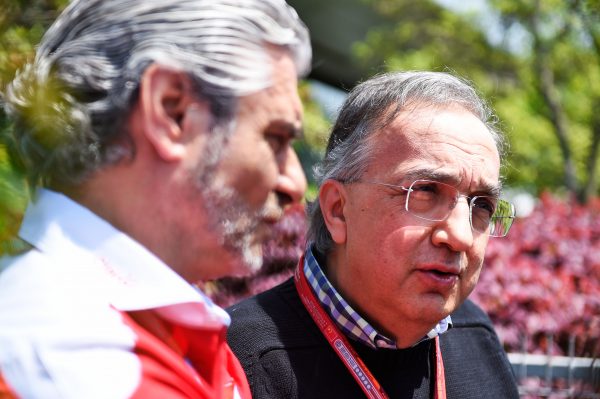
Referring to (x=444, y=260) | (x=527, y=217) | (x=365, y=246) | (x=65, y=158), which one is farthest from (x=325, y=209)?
(x=527, y=217)

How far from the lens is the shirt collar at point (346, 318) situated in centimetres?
240

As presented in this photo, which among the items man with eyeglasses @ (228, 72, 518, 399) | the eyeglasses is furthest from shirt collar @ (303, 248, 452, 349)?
the eyeglasses

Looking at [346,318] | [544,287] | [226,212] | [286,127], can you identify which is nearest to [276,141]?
[286,127]

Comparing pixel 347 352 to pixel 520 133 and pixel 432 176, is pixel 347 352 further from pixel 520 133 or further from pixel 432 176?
pixel 520 133

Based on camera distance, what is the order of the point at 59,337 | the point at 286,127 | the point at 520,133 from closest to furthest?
the point at 59,337 < the point at 286,127 < the point at 520,133

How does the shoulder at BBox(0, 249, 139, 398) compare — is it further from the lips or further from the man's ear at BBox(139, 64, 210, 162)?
the lips

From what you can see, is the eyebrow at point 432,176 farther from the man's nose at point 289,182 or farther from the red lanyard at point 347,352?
the man's nose at point 289,182

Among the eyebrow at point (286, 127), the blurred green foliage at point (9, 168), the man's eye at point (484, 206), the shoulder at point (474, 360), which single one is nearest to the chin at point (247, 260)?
the eyebrow at point (286, 127)

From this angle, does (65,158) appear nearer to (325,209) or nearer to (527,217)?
(325,209)

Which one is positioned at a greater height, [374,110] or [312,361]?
[374,110]

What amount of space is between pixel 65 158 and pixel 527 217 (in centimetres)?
551

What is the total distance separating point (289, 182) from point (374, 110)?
1158mm

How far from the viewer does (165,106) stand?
133cm

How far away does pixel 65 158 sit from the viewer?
1350 millimetres
